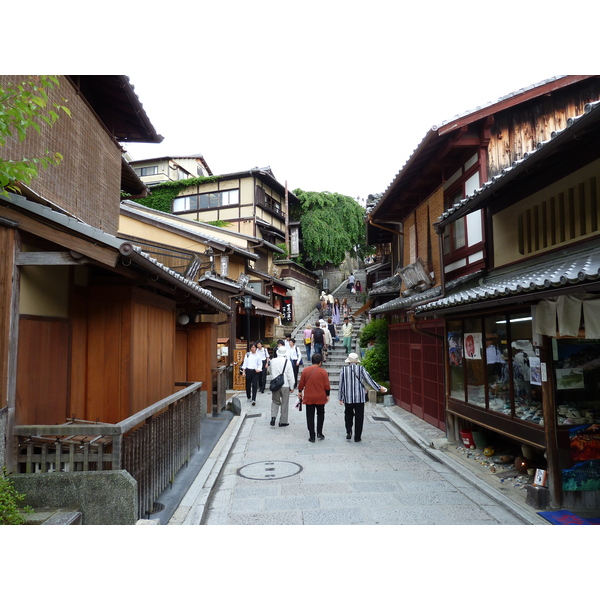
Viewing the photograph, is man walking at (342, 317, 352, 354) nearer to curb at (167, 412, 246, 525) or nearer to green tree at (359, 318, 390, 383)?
green tree at (359, 318, 390, 383)

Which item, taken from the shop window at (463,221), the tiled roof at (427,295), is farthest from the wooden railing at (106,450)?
the shop window at (463,221)

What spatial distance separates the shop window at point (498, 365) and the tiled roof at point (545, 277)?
2.90 feet

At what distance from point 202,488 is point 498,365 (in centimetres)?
562

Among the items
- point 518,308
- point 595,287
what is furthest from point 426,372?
point 595,287

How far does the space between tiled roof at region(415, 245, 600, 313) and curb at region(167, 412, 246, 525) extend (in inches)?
200

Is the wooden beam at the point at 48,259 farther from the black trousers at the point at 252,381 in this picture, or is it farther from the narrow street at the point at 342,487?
the black trousers at the point at 252,381

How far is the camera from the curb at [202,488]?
234 inches

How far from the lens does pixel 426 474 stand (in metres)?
7.90

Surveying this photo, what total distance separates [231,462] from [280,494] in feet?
7.77

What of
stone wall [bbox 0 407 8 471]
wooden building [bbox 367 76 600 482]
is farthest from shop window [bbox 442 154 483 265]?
stone wall [bbox 0 407 8 471]

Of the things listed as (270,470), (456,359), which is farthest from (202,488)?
(456,359)

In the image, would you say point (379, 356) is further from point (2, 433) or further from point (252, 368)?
point (2, 433)

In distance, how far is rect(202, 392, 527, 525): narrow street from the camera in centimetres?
596

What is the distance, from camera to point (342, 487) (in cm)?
714
